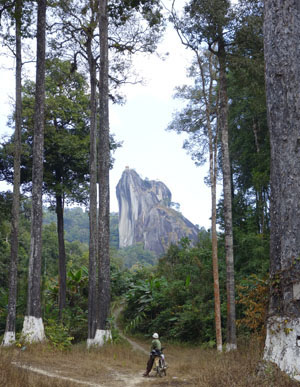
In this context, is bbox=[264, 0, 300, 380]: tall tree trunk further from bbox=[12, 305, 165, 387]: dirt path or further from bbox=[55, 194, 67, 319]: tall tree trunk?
bbox=[55, 194, 67, 319]: tall tree trunk

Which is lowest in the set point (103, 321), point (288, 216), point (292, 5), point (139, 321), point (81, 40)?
point (139, 321)

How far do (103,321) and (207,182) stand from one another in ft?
45.3

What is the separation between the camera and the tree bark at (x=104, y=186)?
12727mm

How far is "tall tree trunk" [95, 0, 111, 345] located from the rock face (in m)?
79.3

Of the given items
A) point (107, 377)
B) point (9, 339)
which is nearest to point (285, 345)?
point (107, 377)

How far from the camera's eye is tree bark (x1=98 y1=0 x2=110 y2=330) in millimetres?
12727

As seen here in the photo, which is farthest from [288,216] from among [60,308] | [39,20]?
[60,308]

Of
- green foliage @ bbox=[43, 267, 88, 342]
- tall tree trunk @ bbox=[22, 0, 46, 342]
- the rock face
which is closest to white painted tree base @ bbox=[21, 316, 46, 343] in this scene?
tall tree trunk @ bbox=[22, 0, 46, 342]

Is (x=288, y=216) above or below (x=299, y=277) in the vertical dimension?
above

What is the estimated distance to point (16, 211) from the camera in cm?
1345

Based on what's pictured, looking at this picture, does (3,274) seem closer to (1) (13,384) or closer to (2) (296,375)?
(1) (13,384)

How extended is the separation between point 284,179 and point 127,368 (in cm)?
655

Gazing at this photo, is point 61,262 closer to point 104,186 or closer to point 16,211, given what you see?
point 16,211

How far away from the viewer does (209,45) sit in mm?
13430
